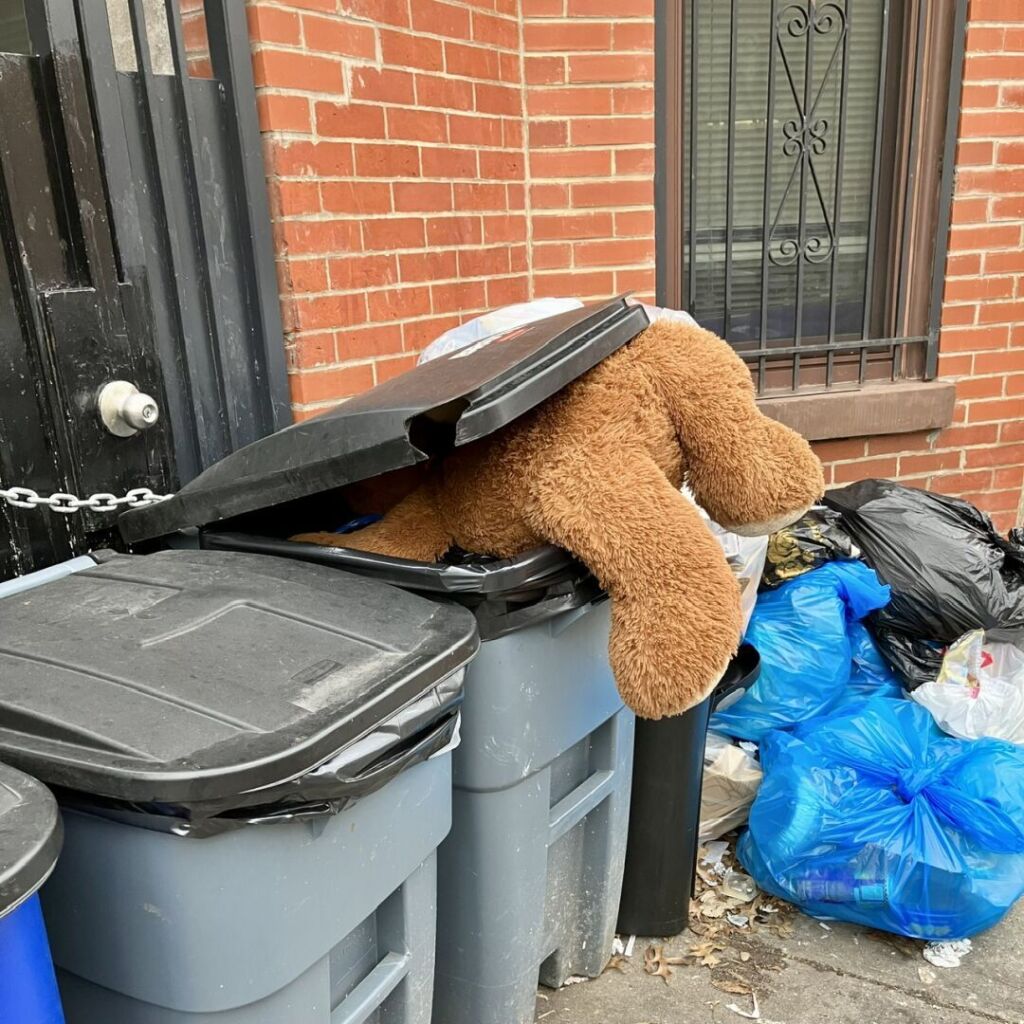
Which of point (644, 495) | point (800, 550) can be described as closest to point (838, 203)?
point (800, 550)

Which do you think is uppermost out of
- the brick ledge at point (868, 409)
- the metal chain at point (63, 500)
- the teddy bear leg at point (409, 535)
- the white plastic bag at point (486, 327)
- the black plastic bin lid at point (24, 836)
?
the white plastic bag at point (486, 327)

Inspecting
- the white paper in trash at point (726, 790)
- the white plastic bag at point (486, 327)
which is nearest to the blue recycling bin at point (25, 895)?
the white plastic bag at point (486, 327)

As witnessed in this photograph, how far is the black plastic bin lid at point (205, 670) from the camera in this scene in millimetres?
1107

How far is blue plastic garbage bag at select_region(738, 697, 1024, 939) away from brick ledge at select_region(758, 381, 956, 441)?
1505mm

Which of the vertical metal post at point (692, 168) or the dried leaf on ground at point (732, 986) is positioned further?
the vertical metal post at point (692, 168)

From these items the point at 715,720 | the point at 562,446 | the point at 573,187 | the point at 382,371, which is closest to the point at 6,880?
the point at 562,446

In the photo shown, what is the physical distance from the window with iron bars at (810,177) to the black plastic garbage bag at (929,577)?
0.92m

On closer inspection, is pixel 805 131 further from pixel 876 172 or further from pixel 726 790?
pixel 726 790

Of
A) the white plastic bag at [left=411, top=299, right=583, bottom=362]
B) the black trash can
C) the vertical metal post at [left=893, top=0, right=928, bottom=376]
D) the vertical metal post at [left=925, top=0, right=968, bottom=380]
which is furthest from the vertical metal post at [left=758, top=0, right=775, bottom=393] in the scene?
the black trash can

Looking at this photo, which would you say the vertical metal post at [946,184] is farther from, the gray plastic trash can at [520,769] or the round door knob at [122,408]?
the round door knob at [122,408]

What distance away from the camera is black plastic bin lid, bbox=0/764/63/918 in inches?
37.3

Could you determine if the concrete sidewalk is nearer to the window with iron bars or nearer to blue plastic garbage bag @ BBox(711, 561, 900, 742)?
blue plastic garbage bag @ BBox(711, 561, 900, 742)

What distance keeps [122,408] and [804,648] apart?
2.01 m

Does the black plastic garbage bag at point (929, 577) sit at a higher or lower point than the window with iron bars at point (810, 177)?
lower
